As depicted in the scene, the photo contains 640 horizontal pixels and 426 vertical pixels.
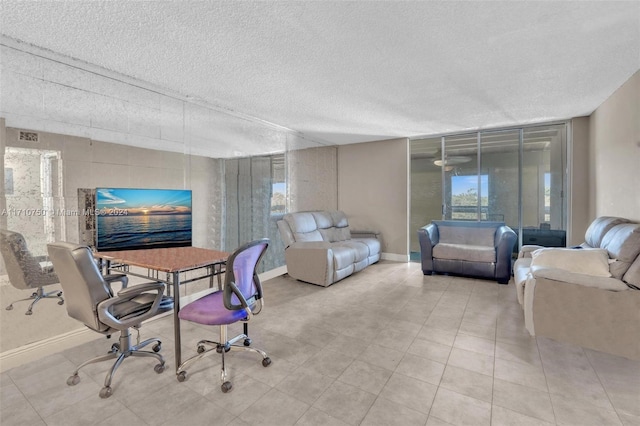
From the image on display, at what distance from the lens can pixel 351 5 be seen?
1.80 m

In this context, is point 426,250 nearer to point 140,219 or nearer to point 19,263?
point 140,219

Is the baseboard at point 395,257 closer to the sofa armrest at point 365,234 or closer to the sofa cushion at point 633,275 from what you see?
the sofa armrest at point 365,234

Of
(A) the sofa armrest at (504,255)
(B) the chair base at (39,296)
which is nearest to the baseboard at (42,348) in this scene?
(B) the chair base at (39,296)

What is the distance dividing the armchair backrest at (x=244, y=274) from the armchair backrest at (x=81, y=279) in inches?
30.2

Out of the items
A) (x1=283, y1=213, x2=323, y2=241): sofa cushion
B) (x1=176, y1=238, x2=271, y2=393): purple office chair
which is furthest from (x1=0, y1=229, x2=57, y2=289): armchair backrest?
(x1=283, y1=213, x2=323, y2=241): sofa cushion

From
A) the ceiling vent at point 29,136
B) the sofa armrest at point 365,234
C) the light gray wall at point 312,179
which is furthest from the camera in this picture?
the sofa armrest at point 365,234

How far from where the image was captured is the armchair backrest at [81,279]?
1.75 meters

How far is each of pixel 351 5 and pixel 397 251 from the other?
4.64m

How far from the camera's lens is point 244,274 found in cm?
205

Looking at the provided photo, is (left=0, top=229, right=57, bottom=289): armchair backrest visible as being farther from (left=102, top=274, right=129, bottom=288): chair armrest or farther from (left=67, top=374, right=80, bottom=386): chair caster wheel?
(left=67, top=374, right=80, bottom=386): chair caster wheel

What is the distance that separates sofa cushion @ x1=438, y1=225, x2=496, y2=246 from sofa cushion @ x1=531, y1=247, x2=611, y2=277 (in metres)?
2.17

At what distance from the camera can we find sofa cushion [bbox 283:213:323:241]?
4.45 meters

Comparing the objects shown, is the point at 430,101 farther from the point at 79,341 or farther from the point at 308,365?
the point at 79,341

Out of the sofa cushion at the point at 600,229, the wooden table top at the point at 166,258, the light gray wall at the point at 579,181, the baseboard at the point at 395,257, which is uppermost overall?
the light gray wall at the point at 579,181
